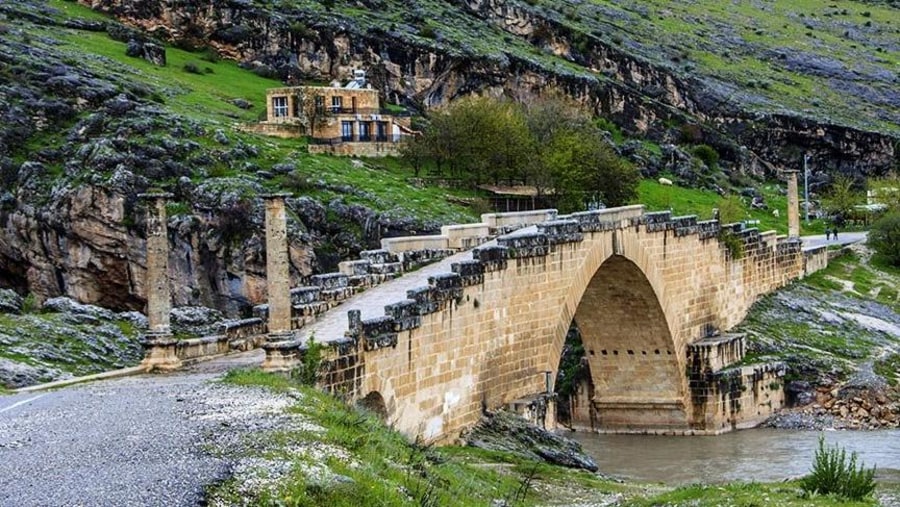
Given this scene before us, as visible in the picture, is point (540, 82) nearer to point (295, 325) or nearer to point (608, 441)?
point (608, 441)

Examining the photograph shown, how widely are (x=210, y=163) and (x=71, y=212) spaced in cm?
605

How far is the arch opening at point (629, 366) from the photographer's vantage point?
158 ft

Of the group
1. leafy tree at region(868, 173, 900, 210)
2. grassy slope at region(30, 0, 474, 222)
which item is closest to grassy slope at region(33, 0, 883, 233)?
grassy slope at region(30, 0, 474, 222)

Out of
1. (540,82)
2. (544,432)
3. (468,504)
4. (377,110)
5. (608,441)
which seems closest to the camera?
(468,504)

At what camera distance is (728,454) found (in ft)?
146

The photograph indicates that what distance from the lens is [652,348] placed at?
48.8 metres

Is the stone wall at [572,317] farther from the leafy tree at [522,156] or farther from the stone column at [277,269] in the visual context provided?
the leafy tree at [522,156]

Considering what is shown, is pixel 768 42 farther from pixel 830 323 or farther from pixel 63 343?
pixel 63 343

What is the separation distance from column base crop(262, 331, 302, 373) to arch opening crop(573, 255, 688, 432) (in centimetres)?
2250

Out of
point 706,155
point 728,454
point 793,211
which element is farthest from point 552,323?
point 706,155

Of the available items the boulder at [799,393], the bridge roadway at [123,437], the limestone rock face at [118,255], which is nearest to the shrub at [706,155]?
the limestone rock face at [118,255]

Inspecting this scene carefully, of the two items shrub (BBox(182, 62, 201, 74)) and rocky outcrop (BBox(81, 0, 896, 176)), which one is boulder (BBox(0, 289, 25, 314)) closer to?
shrub (BBox(182, 62, 201, 74))

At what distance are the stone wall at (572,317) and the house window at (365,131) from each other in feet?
79.9

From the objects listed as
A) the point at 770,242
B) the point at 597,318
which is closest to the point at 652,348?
the point at 597,318
